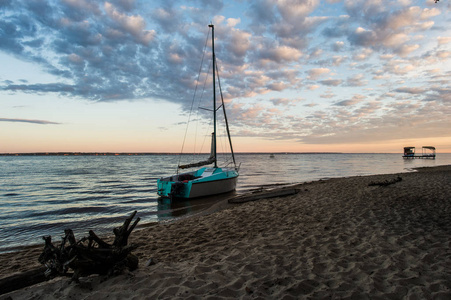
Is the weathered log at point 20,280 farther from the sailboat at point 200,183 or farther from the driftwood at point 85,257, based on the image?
the sailboat at point 200,183

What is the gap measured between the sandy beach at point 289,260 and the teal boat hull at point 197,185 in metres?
6.71

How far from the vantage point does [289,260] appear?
508 centimetres

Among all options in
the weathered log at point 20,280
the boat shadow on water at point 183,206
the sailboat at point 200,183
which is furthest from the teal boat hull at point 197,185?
the weathered log at point 20,280

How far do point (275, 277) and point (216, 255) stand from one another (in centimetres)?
Result: 164

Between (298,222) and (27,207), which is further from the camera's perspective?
(27,207)

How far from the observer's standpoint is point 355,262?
4895 millimetres

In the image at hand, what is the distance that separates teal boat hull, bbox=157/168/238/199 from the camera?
52.9 ft

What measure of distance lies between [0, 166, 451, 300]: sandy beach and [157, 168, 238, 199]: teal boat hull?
671 centimetres

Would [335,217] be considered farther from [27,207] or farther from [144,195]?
[27,207]

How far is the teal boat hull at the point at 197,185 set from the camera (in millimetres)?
16109

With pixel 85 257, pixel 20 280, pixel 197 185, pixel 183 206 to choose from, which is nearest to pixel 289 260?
pixel 85 257

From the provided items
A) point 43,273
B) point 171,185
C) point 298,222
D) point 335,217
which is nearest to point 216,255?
point 43,273

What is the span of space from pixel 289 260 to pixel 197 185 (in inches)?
459

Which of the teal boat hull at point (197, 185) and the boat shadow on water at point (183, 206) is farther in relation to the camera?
the teal boat hull at point (197, 185)
